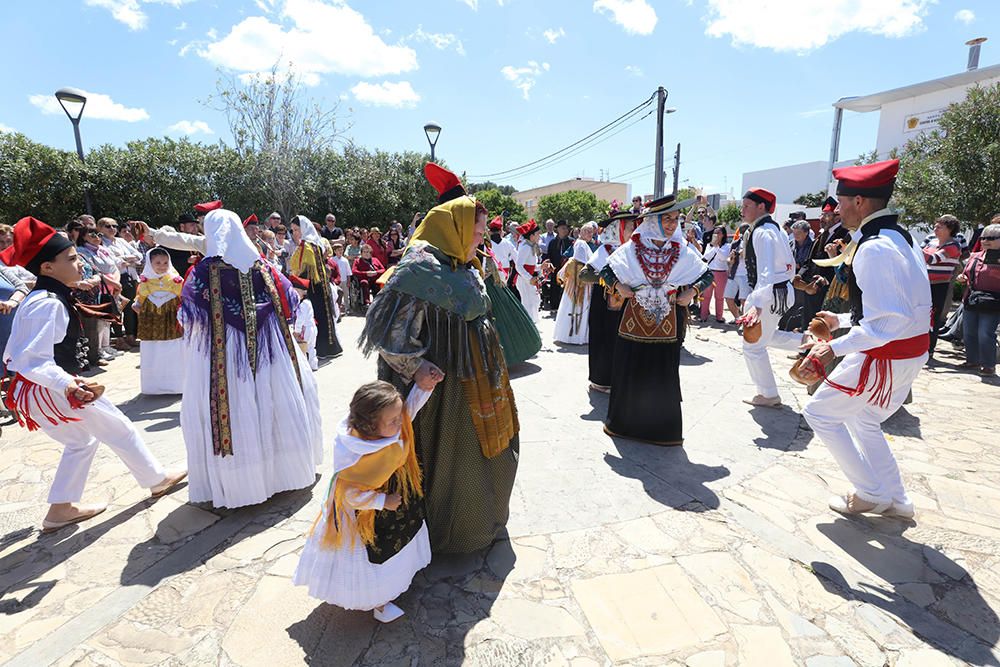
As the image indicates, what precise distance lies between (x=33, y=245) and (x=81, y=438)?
125 centimetres

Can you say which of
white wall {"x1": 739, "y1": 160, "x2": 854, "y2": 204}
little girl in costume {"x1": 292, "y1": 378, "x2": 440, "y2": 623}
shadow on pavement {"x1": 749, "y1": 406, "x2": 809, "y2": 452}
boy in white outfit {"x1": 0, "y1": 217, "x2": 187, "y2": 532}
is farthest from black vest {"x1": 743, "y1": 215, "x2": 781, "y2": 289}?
white wall {"x1": 739, "y1": 160, "x2": 854, "y2": 204}

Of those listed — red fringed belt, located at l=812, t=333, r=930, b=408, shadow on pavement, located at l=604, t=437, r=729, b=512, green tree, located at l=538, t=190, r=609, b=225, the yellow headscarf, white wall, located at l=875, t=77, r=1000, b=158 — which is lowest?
shadow on pavement, located at l=604, t=437, r=729, b=512

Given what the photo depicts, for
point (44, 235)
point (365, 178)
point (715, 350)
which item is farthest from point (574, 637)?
point (365, 178)

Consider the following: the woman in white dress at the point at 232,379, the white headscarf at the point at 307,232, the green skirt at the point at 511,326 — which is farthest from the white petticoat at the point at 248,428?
the white headscarf at the point at 307,232

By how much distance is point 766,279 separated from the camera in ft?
16.1

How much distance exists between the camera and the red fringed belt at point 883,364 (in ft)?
9.66

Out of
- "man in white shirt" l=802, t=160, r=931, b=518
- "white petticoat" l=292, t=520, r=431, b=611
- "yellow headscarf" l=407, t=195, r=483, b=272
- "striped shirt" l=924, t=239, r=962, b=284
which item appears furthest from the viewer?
"striped shirt" l=924, t=239, r=962, b=284

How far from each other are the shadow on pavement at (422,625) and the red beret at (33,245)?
2.66 m

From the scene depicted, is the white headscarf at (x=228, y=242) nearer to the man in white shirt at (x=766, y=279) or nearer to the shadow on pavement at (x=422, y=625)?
the shadow on pavement at (x=422, y=625)

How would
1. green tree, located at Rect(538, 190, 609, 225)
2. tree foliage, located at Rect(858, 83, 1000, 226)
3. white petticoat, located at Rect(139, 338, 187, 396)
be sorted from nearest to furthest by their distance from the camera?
1. white petticoat, located at Rect(139, 338, 187, 396)
2. tree foliage, located at Rect(858, 83, 1000, 226)
3. green tree, located at Rect(538, 190, 609, 225)

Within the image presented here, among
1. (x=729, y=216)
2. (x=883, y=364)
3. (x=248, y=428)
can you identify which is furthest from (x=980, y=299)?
(x=729, y=216)

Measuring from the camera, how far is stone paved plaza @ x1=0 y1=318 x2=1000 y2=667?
7.54 ft

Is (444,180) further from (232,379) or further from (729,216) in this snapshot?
(729,216)

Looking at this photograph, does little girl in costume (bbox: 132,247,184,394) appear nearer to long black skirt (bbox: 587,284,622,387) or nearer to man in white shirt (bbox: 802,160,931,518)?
long black skirt (bbox: 587,284,622,387)
